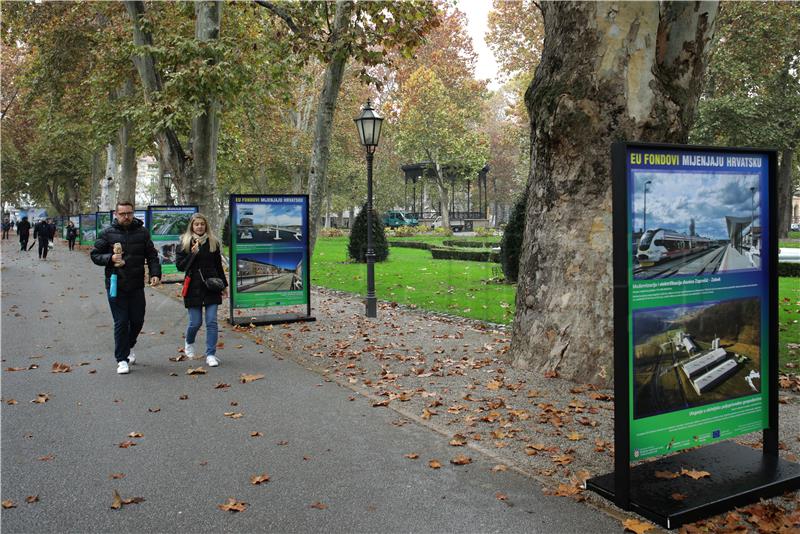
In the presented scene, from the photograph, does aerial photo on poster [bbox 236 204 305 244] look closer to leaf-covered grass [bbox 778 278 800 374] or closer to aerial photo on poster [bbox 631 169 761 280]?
leaf-covered grass [bbox 778 278 800 374]

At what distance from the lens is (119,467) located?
4703 mm

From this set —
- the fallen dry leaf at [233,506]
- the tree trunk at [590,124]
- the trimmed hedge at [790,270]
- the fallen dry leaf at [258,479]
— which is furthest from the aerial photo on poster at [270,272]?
the trimmed hedge at [790,270]

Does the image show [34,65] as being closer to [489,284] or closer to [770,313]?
[489,284]

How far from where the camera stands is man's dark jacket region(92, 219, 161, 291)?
306 inches

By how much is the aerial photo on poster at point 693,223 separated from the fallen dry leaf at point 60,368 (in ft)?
21.9

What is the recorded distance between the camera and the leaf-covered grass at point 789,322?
790 centimetres

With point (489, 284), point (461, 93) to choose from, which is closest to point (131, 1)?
point (489, 284)

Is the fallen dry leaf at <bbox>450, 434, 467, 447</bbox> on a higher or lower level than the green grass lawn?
lower

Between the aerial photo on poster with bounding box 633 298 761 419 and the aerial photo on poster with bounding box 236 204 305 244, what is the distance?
8164mm

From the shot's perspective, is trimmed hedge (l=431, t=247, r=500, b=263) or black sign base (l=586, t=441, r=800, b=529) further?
trimmed hedge (l=431, t=247, r=500, b=263)

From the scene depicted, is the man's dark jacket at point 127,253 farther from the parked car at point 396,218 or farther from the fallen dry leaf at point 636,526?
the parked car at point 396,218

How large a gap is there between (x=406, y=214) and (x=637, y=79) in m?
53.6

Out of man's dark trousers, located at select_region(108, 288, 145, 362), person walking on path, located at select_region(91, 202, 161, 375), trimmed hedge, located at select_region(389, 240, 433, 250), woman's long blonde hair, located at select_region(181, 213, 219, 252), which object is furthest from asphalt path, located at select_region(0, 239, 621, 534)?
trimmed hedge, located at select_region(389, 240, 433, 250)

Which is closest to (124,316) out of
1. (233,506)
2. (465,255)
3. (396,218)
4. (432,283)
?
(233,506)
